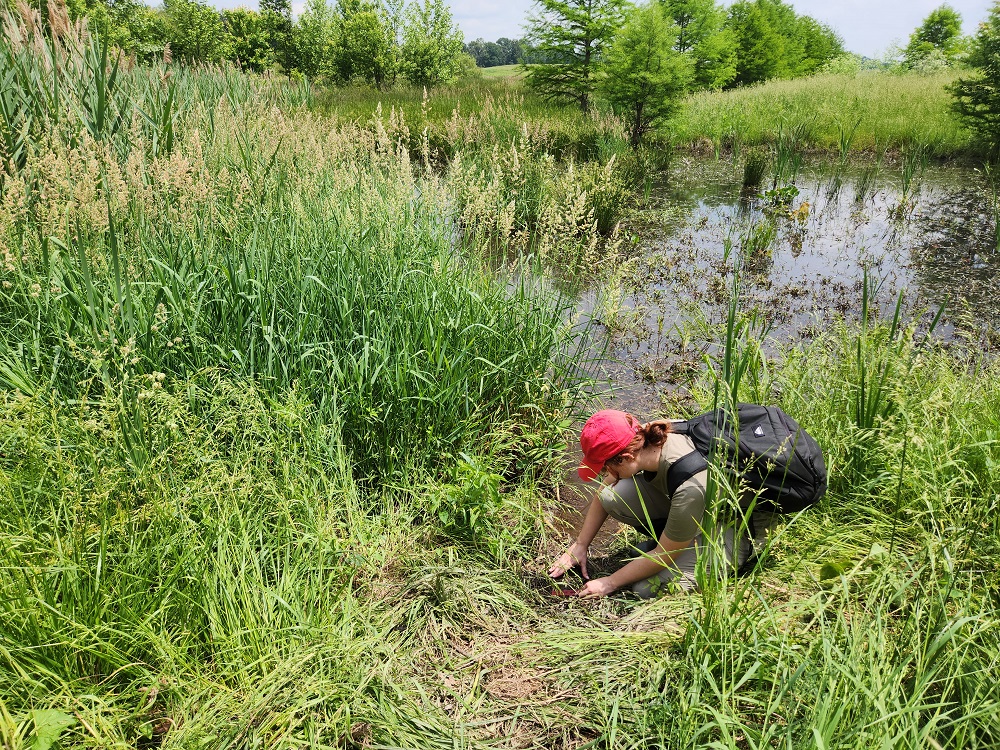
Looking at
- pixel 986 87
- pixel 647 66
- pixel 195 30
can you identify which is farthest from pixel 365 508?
pixel 195 30

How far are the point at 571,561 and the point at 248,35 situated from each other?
1371 inches

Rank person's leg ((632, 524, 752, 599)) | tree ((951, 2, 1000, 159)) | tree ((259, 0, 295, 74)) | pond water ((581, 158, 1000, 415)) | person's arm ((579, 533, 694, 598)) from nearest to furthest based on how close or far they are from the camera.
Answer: person's leg ((632, 524, 752, 599))
person's arm ((579, 533, 694, 598))
pond water ((581, 158, 1000, 415))
tree ((951, 2, 1000, 159))
tree ((259, 0, 295, 74))

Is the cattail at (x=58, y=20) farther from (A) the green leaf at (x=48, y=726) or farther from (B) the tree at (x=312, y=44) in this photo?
(B) the tree at (x=312, y=44)

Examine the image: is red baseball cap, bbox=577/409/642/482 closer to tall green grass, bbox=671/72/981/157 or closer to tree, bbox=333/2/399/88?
tall green grass, bbox=671/72/981/157

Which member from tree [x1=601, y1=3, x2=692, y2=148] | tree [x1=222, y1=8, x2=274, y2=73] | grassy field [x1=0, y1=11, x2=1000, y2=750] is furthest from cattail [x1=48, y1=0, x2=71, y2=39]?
tree [x1=222, y1=8, x2=274, y2=73]

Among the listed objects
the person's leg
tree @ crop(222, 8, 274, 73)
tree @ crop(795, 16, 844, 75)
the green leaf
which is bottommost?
the person's leg

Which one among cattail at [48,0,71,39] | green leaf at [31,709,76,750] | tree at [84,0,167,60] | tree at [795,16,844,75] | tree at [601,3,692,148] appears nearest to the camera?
green leaf at [31,709,76,750]

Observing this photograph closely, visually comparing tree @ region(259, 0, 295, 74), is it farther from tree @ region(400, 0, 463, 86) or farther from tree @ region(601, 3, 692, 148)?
tree @ region(601, 3, 692, 148)

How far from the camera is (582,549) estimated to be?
2.64m

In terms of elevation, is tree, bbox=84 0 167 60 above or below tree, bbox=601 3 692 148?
above

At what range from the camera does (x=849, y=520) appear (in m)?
2.63

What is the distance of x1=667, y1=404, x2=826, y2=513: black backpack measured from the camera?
2199 millimetres

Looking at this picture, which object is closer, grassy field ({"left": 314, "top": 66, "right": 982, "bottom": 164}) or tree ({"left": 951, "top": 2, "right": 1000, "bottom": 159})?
grassy field ({"left": 314, "top": 66, "right": 982, "bottom": 164})

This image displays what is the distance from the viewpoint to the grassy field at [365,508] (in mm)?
1662
